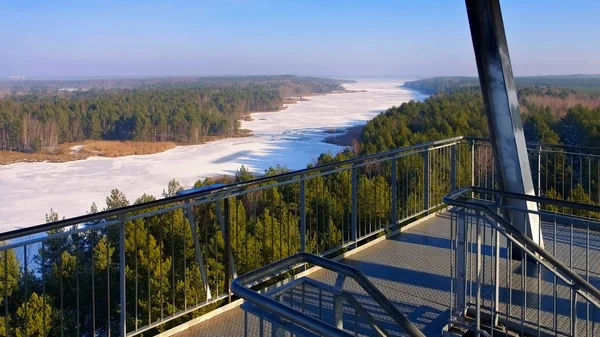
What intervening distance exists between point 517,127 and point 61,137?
56.8 meters

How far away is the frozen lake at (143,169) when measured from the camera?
39.9 meters

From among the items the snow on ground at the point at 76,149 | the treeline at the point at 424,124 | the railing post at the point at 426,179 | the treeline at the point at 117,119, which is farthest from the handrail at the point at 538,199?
the snow on ground at the point at 76,149

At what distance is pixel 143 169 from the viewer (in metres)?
51.1

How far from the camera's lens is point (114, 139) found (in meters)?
58.7

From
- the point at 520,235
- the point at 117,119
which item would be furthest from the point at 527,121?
the point at 117,119

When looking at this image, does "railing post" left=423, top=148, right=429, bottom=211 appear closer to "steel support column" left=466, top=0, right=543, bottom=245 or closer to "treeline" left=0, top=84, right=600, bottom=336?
"treeline" left=0, top=84, right=600, bottom=336

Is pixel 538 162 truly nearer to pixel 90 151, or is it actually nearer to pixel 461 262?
pixel 461 262

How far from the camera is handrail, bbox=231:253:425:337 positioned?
1.65 metres

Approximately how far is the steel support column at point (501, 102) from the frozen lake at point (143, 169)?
32.4m

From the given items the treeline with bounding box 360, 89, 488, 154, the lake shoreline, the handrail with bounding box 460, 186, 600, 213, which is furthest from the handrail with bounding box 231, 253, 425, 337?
the lake shoreline

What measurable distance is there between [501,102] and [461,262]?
5.93 ft

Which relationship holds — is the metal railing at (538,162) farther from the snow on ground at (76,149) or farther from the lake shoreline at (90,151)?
the snow on ground at (76,149)

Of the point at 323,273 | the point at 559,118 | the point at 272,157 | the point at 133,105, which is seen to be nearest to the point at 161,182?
the point at 272,157

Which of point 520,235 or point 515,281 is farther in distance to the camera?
point 515,281
